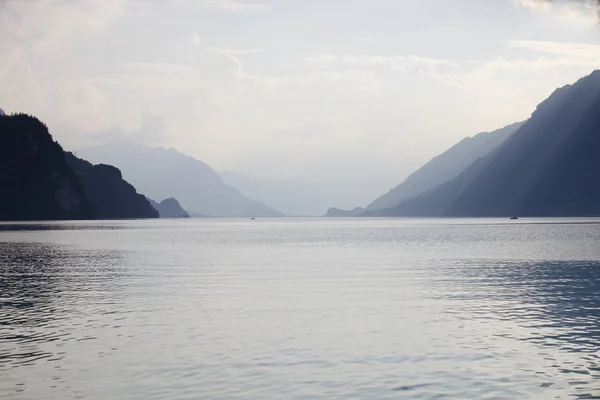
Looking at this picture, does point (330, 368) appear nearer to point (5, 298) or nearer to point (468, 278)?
point (5, 298)

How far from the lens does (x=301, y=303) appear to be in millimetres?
47656

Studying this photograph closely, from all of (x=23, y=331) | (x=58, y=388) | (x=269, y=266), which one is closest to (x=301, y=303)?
(x=23, y=331)

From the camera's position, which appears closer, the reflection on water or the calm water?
the calm water

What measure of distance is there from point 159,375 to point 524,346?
52.6 ft

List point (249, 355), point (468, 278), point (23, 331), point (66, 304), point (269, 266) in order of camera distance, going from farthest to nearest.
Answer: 1. point (269, 266)
2. point (468, 278)
3. point (66, 304)
4. point (23, 331)
5. point (249, 355)

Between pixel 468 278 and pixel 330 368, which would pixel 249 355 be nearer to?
pixel 330 368

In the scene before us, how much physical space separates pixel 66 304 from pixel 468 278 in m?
37.2

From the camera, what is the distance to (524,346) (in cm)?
3127

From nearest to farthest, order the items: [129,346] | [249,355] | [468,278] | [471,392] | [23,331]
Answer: [471,392] < [249,355] < [129,346] < [23,331] < [468,278]

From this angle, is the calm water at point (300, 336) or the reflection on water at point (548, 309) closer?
the calm water at point (300, 336)

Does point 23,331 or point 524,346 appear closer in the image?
point 524,346

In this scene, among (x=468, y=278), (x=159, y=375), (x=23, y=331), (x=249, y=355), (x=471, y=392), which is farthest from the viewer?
(x=468, y=278)

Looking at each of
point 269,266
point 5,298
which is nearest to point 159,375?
point 5,298

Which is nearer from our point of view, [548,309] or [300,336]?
[300,336]
